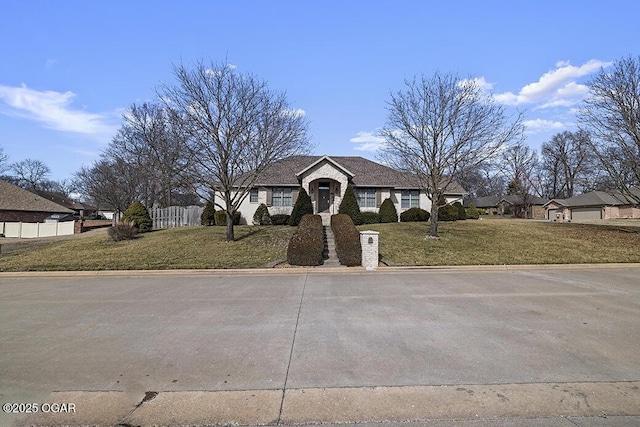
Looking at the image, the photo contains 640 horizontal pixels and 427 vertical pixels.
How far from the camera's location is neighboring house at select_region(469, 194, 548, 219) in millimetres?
61844

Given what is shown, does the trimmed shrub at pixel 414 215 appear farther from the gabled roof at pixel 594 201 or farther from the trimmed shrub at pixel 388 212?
the gabled roof at pixel 594 201

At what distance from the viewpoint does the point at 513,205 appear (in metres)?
65.1

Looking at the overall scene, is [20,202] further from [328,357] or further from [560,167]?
[560,167]

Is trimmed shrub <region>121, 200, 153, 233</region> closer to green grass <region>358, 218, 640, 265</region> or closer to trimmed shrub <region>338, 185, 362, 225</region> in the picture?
trimmed shrub <region>338, 185, 362, 225</region>

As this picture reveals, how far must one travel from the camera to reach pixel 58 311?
23.8 ft

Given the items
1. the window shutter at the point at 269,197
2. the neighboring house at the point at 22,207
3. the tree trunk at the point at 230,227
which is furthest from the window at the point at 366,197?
the neighboring house at the point at 22,207

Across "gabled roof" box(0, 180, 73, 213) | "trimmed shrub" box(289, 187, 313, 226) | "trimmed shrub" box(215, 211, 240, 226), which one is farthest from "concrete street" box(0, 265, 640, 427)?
"gabled roof" box(0, 180, 73, 213)

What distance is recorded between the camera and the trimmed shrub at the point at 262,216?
87.2ft

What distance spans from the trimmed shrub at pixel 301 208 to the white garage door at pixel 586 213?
44950 millimetres

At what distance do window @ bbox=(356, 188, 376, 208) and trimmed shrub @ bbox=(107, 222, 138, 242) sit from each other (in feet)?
52.8

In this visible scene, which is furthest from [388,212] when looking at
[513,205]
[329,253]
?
[513,205]

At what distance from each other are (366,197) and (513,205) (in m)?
47.7

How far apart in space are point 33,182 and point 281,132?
262 feet

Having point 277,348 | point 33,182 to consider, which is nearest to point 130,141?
point 277,348
